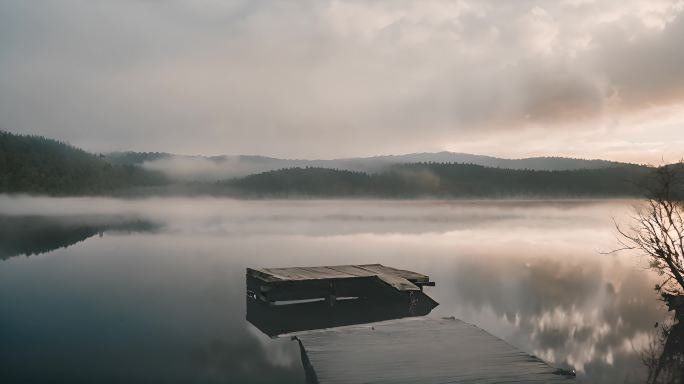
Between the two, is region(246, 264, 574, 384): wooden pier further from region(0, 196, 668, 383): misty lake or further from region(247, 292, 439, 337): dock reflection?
region(0, 196, 668, 383): misty lake

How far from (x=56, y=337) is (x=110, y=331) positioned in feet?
4.80

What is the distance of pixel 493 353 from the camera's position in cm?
1230

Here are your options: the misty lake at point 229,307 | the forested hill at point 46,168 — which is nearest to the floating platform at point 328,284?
the misty lake at point 229,307

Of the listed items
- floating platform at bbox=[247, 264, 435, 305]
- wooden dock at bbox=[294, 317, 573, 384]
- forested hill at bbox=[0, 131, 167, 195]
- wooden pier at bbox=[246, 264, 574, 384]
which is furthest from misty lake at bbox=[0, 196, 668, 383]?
forested hill at bbox=[0, 131, 167, 195]

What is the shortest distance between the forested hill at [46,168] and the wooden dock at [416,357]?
175727mm

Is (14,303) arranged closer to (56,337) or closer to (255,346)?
(56,337)

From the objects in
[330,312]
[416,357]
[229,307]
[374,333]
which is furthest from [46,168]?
[416,357]

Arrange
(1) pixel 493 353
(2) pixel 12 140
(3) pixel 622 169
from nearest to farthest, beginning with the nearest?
(1) pixel 493 353 < (2) pixel 12 140 < (3) pixel 622 169

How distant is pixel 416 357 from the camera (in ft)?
39.1

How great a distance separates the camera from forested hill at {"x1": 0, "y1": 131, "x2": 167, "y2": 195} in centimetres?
16425

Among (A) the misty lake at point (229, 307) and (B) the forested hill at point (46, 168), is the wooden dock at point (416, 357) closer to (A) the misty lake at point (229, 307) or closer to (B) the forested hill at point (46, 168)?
(A) the misty lake at point (229, 307)

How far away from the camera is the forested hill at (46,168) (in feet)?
539

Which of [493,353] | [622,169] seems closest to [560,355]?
[493,353]

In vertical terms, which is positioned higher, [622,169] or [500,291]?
[622,169]
